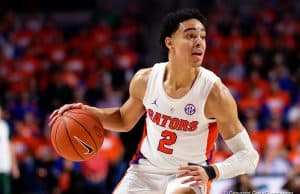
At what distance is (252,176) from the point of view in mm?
7930

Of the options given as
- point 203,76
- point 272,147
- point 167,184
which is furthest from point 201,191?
point 272,147

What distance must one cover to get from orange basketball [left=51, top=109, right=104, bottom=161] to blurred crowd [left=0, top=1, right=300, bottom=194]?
390cm

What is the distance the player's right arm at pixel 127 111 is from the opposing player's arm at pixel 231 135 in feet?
1.95

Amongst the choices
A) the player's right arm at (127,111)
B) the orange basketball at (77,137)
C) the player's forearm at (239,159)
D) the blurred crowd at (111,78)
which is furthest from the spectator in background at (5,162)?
the player's forearm at (239,159)

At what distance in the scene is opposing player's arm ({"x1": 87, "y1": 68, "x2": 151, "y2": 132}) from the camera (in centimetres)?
476

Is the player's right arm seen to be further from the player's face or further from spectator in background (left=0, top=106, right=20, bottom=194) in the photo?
spectator in background (left=0, top=106, right=20, bottom=194)

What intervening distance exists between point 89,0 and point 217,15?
2805 millimetres

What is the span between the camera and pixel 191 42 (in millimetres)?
4387

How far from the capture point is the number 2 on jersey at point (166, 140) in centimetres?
447

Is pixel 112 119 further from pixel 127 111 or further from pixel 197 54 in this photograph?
pixel 197 54

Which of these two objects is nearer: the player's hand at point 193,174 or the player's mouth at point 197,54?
the player's hand at point 193,174

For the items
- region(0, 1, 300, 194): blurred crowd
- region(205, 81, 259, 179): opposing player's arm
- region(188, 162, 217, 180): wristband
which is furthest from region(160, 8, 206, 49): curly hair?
region(0, 1, 300, 194): blurred crowd

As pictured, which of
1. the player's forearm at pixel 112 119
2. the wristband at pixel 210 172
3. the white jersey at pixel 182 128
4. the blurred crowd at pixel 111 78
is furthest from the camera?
the blurred crowd at pixel 111 78

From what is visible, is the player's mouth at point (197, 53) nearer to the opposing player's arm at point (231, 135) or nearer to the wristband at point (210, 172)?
the opposing player's arm at point (231, 135)
